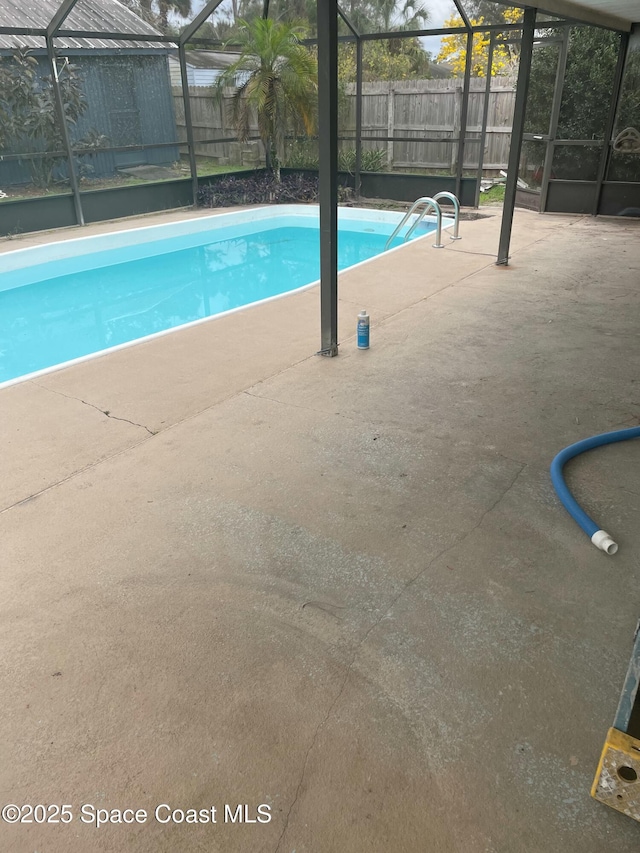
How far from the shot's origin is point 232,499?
2.59 m

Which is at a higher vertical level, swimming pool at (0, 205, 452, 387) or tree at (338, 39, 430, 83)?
tree at (338, 39, 430, 83)

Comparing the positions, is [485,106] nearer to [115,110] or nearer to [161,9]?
[161,9]

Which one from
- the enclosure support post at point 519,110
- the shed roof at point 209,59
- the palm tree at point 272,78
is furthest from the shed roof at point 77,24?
the enclosure support post at point 519,110

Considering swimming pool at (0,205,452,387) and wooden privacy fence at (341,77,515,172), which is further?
wooden privacy fence at (341,77,515,172)

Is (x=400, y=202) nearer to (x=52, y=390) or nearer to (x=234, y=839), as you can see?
(x=52, y=390)

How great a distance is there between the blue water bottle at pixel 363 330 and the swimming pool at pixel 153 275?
1505 millimetres

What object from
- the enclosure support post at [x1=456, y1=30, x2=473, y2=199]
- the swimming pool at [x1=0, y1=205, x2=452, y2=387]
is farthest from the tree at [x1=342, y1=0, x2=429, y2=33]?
the swimming pool at [x1=0, y1=205, x2=452, y2=387]

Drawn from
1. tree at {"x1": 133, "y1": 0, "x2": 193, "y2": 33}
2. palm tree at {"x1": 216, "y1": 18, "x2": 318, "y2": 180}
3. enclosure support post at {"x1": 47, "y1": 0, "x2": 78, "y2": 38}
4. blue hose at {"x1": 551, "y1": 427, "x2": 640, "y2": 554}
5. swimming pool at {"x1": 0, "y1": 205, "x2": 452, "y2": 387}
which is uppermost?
tree at {"x1": 133, "y1": 0, "x2": 193, "y2": 33}

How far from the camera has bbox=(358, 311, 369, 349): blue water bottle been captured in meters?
4.08

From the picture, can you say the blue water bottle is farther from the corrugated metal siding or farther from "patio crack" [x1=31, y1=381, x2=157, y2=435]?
the corrugated metal siding

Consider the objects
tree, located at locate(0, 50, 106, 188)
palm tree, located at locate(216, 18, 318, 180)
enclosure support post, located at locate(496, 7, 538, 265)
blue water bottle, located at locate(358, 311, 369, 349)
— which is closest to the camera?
blue water bottle, located at locate(358, 311, 369, 349)

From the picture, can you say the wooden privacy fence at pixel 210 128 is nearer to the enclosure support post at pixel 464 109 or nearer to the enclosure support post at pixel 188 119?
the enclosure support post at pixel 188 119

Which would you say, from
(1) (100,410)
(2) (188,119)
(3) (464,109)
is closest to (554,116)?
(3) (464,109)

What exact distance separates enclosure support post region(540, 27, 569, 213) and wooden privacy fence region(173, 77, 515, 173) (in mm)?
1035
